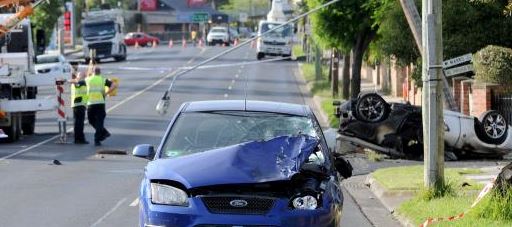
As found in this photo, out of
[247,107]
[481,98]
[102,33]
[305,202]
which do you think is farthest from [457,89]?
[102,33]

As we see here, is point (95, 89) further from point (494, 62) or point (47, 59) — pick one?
point (47, 59)

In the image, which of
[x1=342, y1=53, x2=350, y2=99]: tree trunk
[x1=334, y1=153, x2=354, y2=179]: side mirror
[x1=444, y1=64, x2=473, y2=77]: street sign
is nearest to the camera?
[x1=334, y1=153, x2=354, y2=179]: side mirror

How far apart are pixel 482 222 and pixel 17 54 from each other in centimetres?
1816

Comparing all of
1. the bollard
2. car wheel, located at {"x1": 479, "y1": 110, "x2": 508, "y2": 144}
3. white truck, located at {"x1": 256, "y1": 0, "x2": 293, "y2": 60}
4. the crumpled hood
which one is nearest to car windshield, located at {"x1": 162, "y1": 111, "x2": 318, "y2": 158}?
the crumpled hood

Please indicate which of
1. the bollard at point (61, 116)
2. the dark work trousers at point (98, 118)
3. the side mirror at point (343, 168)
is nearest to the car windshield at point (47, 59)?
the bollard at point (61, 116)

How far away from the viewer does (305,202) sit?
8.97 m

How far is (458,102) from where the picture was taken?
26.1 metres

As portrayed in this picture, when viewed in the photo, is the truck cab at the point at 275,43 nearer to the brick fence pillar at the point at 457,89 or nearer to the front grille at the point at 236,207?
the brick fence pillar at the point at 457,89

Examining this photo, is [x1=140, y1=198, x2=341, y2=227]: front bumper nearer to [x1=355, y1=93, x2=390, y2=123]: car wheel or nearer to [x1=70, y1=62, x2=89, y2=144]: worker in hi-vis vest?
[x1=355, y1=93, x2=390, y2=123]: car wheel

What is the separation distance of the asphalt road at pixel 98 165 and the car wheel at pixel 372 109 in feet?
8.44

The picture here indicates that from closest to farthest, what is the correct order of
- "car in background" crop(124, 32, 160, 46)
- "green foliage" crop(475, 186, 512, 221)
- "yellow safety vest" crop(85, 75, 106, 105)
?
"green foliage" crop(475, 186, 512, 221)
"yellow safety vest" crop(85, 75, 106, 105)
"car in background" crop(124, 32, 160, 46)

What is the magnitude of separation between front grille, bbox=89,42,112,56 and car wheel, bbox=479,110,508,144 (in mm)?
48742

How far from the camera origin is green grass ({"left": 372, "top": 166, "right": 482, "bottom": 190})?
1523 centimetres

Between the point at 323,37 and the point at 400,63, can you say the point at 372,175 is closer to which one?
the point at 400,63
